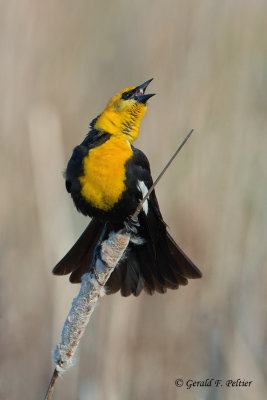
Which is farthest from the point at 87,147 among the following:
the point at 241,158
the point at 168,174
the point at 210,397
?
the point at 210,397

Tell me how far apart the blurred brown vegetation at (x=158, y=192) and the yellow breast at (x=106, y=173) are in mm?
386

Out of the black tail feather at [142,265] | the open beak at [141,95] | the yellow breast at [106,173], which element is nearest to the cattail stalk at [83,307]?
the yellow breast at [106,173]

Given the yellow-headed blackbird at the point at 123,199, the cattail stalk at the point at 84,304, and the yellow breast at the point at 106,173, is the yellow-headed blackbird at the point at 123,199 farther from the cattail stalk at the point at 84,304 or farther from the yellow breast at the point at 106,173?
the cattail stalk at the point at 84,304

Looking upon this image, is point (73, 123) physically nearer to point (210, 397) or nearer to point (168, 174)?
point (168, 174)

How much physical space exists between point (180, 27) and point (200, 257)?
3.00 feet

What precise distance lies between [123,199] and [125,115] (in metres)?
0.27

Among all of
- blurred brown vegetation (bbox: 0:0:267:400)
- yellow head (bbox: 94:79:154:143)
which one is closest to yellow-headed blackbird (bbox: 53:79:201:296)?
yellow head (bbox: 94:79:154:143)

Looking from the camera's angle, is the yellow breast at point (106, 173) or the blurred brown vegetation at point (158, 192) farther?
the blurred brown vegetation at point (158, 192)

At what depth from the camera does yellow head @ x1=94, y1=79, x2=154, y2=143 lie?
166cm

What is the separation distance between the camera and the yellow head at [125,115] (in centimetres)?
166

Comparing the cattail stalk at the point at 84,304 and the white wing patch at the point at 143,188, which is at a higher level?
the white wing patch at the point at 143,188

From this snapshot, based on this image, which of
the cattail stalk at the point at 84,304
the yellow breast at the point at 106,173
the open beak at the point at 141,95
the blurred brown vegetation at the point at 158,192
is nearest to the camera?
the cattail stalk at the point at 84,304

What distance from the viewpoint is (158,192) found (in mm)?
2111

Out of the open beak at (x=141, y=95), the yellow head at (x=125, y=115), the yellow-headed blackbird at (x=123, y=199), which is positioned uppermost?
the open beak at (x=141, y=95)
